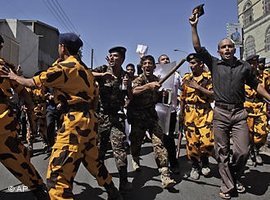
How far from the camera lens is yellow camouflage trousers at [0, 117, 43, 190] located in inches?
147

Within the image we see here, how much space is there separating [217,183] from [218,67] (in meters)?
1.66

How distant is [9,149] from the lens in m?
3.76

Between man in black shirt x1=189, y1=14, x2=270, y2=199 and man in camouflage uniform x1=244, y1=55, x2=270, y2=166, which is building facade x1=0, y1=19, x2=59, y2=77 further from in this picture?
man in black shirt x1=189, y1=14, x2=270, y2=199

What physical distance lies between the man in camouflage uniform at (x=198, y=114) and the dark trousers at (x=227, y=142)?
531mm

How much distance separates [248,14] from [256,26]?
11.5 ft

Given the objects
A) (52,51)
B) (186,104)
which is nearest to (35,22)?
(52,51)

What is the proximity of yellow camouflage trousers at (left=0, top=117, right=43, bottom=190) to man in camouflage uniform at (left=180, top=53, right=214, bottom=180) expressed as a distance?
245 cm

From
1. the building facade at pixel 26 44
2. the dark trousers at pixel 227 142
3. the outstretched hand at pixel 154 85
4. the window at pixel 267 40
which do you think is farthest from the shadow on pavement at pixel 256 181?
the window at pixel 267 40

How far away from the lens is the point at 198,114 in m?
5.32

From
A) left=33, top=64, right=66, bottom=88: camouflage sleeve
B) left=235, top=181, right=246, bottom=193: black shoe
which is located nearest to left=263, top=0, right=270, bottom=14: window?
left=235, top=181, right=246, bottom=193: black shoe

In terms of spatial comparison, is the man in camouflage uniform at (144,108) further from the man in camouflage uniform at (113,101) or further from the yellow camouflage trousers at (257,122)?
the yellow camouflage trousers at (257,122)

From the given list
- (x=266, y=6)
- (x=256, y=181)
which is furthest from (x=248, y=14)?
(x=256, y=181)

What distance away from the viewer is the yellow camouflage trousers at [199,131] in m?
5.20

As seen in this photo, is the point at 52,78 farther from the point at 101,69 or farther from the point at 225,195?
the point at 225,195
